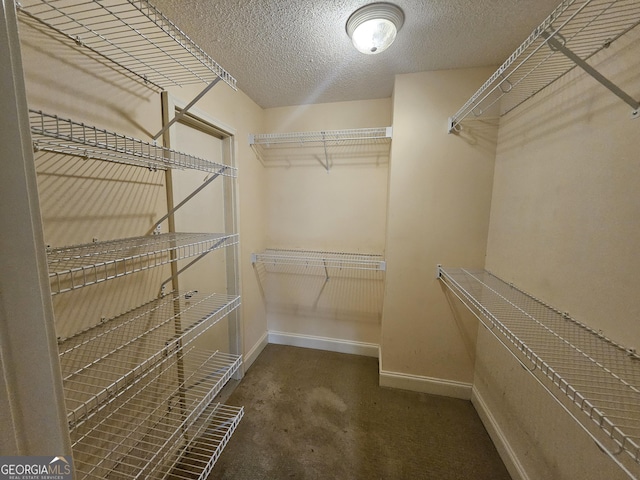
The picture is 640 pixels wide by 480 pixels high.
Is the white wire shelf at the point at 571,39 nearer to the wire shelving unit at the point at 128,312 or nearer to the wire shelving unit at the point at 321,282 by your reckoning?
the wire shelving unit at the point at 128,312

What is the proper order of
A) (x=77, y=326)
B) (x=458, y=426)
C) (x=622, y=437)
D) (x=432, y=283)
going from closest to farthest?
1. (x=622, y=437)
2. (x=77, y=326)
3. (x=458, y=426)
4. (x=432, y=283)

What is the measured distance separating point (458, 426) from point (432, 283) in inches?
36.7

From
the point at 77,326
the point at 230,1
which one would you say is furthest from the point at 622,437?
the point at 230,1

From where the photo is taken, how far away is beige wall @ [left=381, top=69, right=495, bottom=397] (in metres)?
1.62

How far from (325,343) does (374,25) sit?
2.42 meters

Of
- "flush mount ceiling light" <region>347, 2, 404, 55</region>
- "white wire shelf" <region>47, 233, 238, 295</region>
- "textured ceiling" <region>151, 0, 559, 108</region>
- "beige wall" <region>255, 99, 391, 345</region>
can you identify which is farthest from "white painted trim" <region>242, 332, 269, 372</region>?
"flush mount ceiling light" <region>347, 2, 404, 55</region>

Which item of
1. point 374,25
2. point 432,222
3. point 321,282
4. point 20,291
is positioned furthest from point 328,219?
point 20,291

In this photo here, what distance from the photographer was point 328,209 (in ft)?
7.37

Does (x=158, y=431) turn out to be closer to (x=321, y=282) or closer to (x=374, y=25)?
(x=321, y=282)

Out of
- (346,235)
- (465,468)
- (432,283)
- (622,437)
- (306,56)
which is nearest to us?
(622,437)

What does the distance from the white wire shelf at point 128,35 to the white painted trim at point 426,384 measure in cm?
220

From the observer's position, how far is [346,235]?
2242mm

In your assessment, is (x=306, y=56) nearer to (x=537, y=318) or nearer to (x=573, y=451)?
(x=537, y=318)

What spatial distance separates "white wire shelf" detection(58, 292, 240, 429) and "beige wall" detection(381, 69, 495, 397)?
1.41 metres
